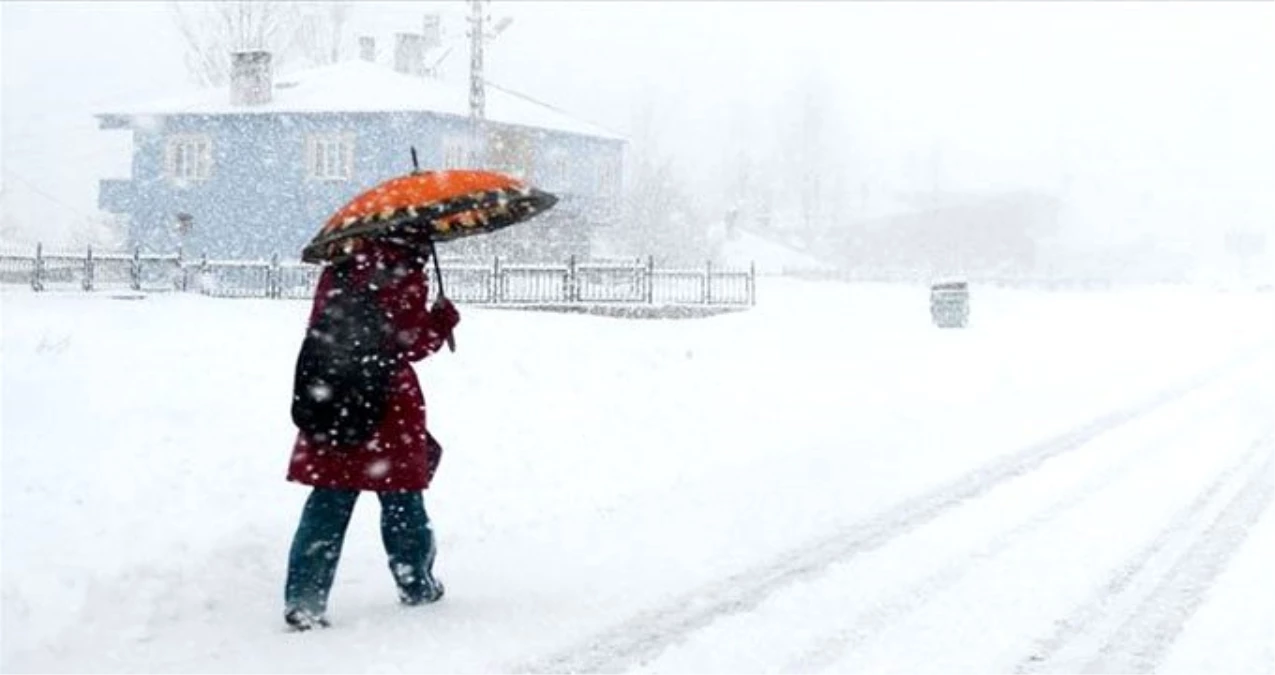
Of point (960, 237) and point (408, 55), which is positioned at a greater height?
point (408, 55)

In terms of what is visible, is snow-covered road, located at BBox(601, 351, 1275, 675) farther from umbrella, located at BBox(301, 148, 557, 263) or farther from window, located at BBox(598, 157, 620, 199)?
window, located at BBox(598, 157, 620, 199)

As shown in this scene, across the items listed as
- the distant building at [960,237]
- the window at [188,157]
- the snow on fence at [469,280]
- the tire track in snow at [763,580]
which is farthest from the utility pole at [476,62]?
the distant building at [960,237]

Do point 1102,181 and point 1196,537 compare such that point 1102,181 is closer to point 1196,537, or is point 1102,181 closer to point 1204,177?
point 1204,177

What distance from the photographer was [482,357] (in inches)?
589

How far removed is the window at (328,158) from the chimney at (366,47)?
1176 cm

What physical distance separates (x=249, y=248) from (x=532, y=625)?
123ft

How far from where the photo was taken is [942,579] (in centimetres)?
589

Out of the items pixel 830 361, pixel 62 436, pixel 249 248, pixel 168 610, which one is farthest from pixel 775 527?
pixel 249 248

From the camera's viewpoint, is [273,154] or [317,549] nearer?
[317,549]

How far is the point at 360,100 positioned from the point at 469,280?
1561 cm

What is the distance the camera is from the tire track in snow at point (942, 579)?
187 inches

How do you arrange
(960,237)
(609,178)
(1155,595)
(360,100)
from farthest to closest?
(960,237) → (609,178) → (360,100) → (1155,595)

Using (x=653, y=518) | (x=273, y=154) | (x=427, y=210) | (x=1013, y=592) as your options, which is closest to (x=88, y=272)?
(x=273, y=154)

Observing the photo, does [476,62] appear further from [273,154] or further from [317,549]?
[317,549]
